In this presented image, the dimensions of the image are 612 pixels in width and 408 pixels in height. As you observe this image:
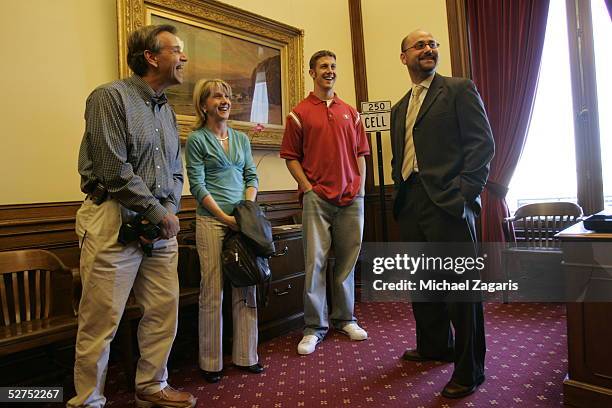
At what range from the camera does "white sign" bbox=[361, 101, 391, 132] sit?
379 centimetres

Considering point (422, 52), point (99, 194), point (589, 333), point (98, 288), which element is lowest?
point (589, 333)

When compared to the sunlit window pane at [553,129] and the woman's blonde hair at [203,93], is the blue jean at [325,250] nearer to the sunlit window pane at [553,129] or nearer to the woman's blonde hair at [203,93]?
the woman's blonde hair at [203,93]

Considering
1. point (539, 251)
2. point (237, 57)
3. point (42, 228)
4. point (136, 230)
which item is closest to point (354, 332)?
point (539, 251)

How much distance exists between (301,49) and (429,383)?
9.60 ft

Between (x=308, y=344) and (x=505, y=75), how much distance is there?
2.80 metres

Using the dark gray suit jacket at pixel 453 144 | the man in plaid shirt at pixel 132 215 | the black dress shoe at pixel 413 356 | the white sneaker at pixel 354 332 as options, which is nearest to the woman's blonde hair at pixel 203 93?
the man in plaid shirt at pixel 132 215

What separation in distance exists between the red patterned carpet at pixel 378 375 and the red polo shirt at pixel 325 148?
2.89 feet

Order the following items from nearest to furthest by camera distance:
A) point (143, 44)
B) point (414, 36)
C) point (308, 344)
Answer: point (143, 44), point (414, 36), point (308, 344)

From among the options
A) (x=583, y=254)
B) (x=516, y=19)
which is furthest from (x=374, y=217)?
(x=583, y=254)

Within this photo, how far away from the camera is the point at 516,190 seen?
385 cm

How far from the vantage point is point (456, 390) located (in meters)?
1.81

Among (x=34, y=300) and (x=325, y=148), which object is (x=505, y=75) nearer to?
(x=325, y=148)

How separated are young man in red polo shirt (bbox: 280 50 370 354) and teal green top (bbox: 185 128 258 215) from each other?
1.54 feet

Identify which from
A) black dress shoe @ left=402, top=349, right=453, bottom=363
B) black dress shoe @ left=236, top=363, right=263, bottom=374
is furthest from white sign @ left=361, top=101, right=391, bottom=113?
black dress shoe @ left=236, top=363, right=263, bottom=374
